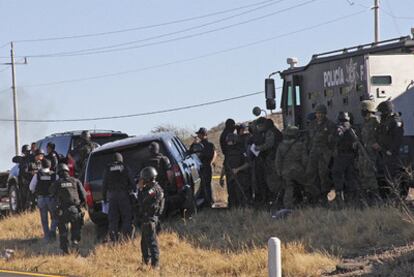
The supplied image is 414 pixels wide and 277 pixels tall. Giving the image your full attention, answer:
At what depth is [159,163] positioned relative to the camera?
14680 millimetres

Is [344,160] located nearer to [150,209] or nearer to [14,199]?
[150,209]

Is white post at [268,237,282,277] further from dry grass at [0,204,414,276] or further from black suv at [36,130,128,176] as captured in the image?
black suv at [36,130,128,176]

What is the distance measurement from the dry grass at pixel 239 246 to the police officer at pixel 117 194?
14.7 inches

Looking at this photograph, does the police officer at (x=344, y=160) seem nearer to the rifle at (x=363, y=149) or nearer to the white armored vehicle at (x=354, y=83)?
the rifle at (x=363, y=149)

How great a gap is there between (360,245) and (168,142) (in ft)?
15.6

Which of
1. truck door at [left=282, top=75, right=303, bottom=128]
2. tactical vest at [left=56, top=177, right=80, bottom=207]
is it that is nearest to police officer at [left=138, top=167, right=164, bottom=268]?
tactical vest at [left=56, top=177, right=80, bottom=207]

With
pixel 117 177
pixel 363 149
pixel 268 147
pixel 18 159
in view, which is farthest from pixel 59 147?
pixel 363 149

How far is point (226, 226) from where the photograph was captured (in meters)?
14.8

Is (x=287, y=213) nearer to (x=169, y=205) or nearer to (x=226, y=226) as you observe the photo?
(x=226, y=226)

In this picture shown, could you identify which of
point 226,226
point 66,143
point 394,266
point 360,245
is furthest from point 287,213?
point 66,143

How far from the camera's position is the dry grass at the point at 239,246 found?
12070 millimetres

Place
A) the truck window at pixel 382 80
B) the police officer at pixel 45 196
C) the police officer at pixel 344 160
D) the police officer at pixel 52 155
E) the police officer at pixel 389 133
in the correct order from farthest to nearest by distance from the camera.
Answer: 1. the police officer at pixel 52 155
2. the truck window at pixel 382 80
3. the police officer at pixel 45 196
4. the police officer at pixel 344 160
5. the police officer at pixel 389 133

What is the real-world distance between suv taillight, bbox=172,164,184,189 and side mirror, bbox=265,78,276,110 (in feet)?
17.2

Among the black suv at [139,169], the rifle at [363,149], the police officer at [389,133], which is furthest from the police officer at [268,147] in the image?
the police officer at [389,133]
